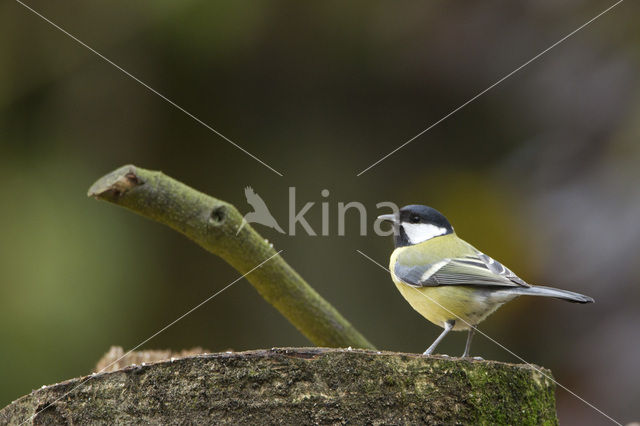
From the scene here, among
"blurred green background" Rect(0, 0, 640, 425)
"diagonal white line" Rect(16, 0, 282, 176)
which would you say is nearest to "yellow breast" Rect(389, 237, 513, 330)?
"blurred green background" Rect(0, 0, 640, 425)

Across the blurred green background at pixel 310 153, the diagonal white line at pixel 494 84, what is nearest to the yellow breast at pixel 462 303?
the blurred green background at pixel 310 153

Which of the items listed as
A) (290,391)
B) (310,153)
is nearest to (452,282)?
(290,391)

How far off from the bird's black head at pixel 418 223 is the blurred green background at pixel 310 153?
1149 millimetres

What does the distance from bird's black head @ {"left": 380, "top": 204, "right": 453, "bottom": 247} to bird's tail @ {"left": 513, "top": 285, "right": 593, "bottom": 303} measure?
0.44 metres

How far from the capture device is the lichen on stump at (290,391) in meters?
1.18

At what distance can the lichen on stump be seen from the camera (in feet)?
3.89

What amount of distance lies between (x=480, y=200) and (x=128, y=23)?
2.06 m

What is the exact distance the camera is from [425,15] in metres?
3.66

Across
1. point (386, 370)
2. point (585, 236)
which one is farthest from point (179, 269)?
point (386, 370)

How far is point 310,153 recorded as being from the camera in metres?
4.18

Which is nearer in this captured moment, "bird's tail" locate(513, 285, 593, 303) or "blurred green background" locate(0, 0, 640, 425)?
"bird's tail" locate(513, 285, 593, 303)

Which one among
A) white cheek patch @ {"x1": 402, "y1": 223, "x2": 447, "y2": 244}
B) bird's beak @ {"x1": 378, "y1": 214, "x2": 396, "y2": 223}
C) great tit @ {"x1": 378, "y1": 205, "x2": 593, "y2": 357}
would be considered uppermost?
bird's beak @ {"x1": 378, "y1": 214, "x2": 396, "y2": 223}

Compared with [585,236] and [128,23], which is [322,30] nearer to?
[128,23]

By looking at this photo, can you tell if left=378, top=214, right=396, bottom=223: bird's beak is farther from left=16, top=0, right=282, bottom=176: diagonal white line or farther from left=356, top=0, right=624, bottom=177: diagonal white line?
left=16, top=0, right=282, bottom=176: diagonal white line
